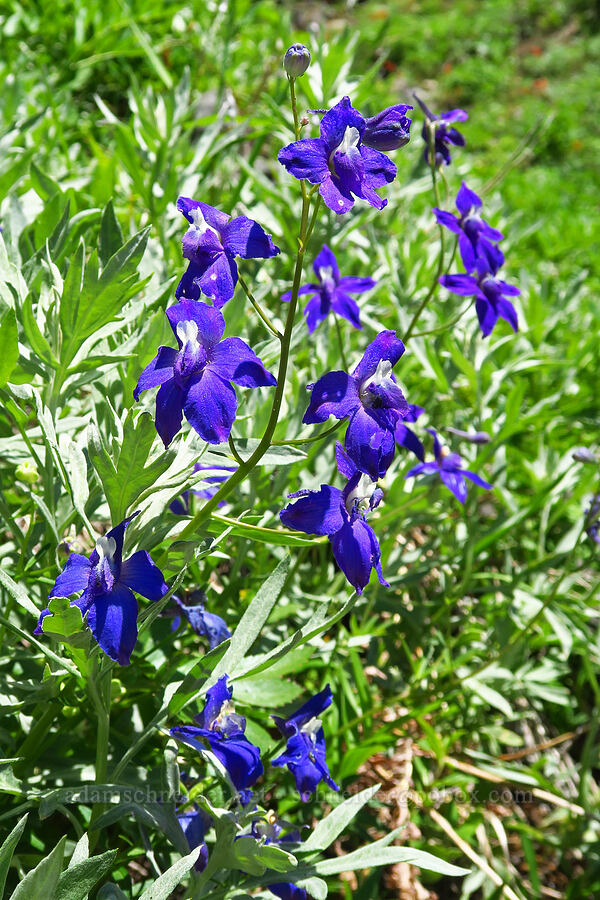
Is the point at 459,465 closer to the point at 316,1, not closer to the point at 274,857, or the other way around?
the point at 274,857

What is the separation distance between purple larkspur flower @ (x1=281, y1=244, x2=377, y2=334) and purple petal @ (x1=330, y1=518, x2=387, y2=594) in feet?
2.43

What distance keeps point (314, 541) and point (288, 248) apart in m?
1.59

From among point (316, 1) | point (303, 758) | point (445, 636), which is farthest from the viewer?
point (316, 1)

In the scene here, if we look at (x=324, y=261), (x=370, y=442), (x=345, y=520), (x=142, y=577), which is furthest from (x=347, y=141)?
(x=324, y=261)

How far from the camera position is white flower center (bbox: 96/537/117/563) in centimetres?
90

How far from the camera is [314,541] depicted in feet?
3.04

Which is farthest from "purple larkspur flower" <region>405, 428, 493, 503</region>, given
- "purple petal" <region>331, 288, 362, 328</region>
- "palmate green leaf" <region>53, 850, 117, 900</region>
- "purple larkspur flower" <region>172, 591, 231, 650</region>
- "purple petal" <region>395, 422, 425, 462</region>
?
"palmate green leaf" <region>53, 850, 117, 900</region>

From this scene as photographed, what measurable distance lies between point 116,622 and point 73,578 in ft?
0.24

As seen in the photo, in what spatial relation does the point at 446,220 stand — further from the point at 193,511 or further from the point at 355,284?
the point at 193,511

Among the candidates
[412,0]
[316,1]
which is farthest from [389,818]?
[412,0]

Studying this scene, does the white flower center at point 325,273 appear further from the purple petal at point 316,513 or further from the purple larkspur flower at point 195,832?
the purple larkspur flower at point 195,832

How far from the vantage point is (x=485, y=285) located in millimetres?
1520

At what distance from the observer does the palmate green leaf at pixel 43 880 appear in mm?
811

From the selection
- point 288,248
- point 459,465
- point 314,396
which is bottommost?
Result: point 459,465
